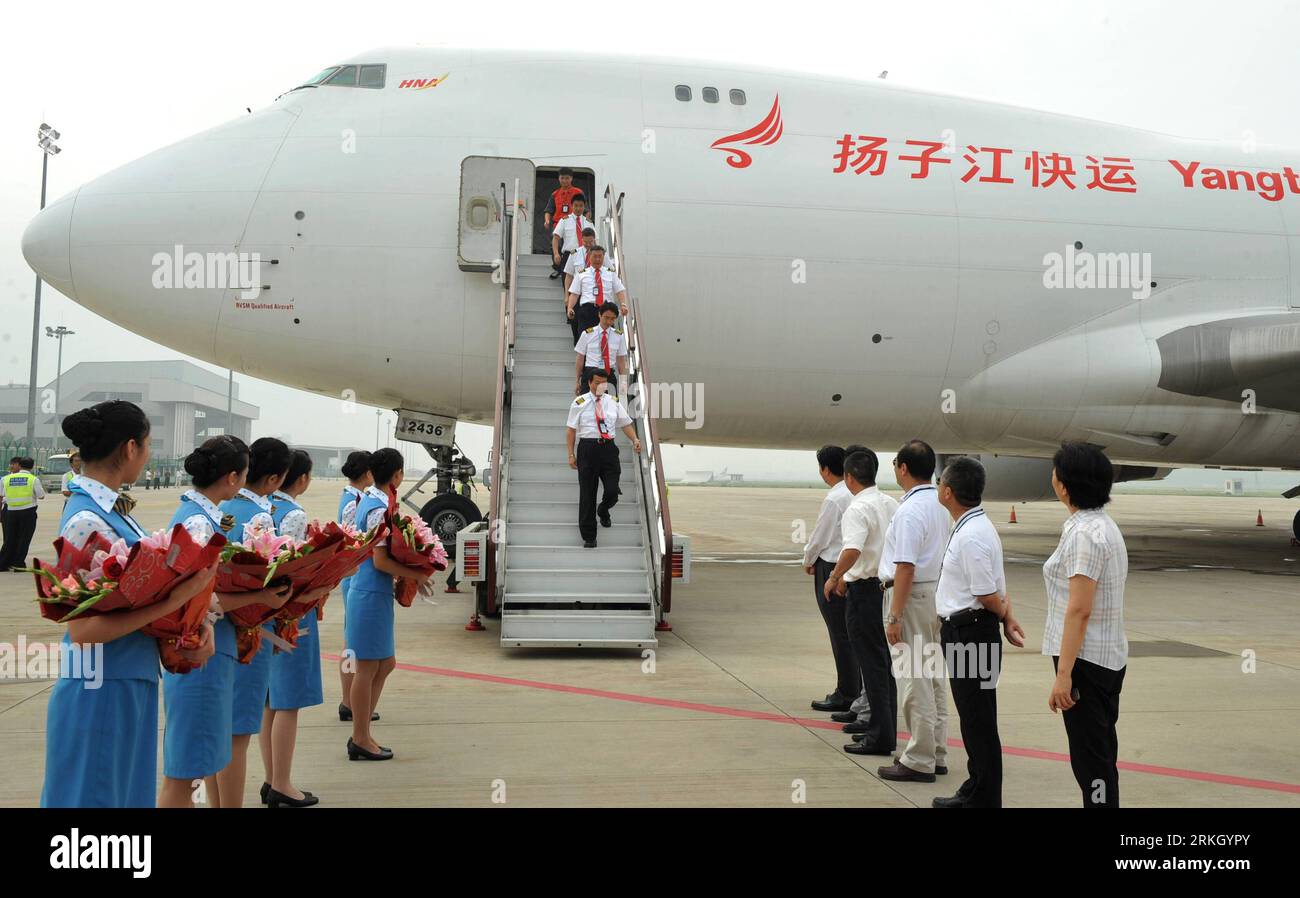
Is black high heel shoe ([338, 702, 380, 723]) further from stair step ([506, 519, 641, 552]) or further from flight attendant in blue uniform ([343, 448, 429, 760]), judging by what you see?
stair step ([506, 519, 641, 552])

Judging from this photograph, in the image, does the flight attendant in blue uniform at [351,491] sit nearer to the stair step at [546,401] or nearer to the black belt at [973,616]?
the black belt at [973,616]

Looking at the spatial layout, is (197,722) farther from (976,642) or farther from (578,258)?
(578,258)

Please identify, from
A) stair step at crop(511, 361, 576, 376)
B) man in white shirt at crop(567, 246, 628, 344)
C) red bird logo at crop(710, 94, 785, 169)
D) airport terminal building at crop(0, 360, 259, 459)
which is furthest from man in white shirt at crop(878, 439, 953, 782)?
airport terminal building at crop(0, 360, 259, 459)

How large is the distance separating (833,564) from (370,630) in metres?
3.01

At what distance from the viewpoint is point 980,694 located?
4.19m

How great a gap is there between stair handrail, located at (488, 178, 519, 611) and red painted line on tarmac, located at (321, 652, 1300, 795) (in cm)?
130

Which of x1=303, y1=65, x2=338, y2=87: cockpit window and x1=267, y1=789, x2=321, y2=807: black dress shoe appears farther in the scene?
x1=303, y1=65, x2=338, y2=87: cockpit window

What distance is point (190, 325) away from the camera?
1159 cm

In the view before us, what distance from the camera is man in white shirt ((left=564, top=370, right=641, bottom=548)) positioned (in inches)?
354

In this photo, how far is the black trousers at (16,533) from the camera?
43.7ft

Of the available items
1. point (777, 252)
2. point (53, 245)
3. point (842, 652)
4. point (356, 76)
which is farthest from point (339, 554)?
point (356, 76)

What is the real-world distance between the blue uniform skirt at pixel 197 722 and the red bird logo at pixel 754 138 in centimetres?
1010

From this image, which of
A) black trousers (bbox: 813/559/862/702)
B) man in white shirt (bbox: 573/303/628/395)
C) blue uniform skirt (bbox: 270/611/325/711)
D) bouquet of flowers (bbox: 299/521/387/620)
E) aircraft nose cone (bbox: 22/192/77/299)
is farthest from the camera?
aircraft nose cone (bbox: 22/192/77/299)
